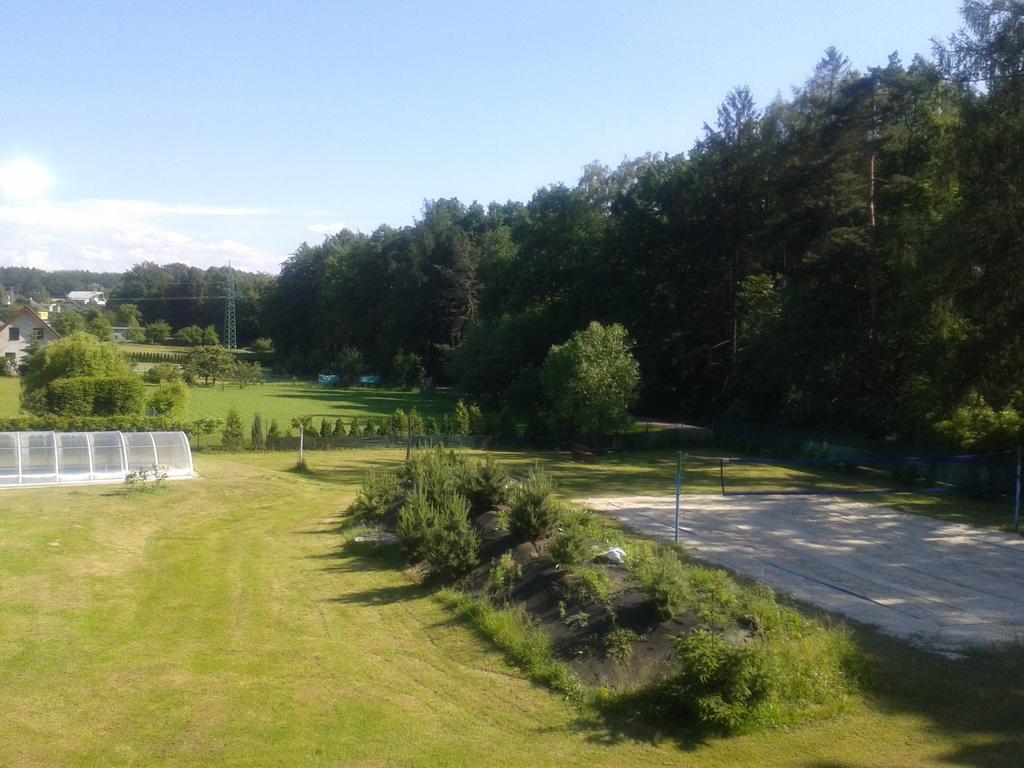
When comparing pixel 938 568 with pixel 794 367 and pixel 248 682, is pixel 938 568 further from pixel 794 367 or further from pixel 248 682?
pixel 794 367

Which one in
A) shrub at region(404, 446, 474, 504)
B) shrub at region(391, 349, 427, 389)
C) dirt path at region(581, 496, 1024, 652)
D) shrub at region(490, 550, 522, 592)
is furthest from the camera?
shrub at region(391, 349, 427, 389)

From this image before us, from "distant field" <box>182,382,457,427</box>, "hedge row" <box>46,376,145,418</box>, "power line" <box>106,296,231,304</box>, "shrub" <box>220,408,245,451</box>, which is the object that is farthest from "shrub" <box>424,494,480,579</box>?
"power line" <box>106,296,231,304</box>

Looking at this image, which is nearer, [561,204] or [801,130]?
[801,130]

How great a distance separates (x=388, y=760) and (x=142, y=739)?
2.46 metres

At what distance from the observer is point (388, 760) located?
7.46m

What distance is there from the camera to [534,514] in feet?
46.7

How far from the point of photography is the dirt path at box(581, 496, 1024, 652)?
12375 millimetres

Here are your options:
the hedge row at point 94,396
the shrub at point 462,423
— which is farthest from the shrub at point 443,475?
the hedge row at point 94,396

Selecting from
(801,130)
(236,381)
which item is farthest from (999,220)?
(236,381)

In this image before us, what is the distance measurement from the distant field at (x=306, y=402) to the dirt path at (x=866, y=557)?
106ft

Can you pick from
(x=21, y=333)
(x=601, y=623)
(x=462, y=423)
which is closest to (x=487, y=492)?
(x=601, y=623)

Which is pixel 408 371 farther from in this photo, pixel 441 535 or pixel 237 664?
pixel 237 664

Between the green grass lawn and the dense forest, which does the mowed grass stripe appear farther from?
the dense forest

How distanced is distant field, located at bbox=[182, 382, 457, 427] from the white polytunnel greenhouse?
2311 cm
